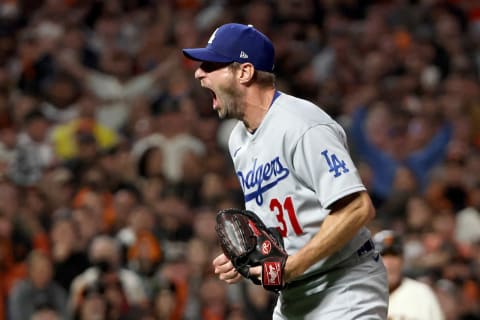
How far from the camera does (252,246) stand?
12.1 ft

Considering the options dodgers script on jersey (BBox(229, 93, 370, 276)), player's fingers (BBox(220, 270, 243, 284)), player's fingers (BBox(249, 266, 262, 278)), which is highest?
dodgers script on jersey (BBox(229, 93, 370, 276))

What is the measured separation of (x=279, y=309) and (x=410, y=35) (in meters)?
8.09

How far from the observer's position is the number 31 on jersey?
12.4ft

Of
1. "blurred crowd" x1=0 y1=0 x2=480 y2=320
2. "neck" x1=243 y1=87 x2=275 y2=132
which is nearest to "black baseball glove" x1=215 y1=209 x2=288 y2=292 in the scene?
"neck" x1=243 y1=87 x2=275 y2=132

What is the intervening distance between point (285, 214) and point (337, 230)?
309 millimetres

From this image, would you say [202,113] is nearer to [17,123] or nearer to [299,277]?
[17,123]

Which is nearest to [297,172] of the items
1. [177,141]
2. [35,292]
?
[35,292]

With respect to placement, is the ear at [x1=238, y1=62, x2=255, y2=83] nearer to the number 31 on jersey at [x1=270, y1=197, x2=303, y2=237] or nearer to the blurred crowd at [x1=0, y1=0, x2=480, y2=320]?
the number 31 on jersey at [x1=270, y1=197, x2=303, y2=237]

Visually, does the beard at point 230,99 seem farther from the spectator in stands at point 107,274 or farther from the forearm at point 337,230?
the spectator in stands at point 107,274

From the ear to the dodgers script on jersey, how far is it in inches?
5.6

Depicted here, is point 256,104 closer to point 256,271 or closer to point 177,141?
point 256,271

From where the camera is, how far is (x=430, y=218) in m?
8.72

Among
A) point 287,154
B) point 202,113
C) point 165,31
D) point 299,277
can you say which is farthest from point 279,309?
point 165,31

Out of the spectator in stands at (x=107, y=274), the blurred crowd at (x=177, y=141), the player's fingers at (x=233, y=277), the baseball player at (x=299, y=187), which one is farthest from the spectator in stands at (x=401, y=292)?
the spectator in stands at (x=107, y=274)
